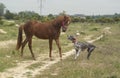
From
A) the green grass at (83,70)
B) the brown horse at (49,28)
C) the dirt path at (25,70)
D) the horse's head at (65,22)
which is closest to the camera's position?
the green grass at (83,70)

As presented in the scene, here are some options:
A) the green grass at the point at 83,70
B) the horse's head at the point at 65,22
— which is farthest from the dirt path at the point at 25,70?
the horse's head at the point at 65,22

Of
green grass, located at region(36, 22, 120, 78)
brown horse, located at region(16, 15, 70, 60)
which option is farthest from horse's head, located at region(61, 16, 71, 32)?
green grass, located at region(36, 22, 120, 78)

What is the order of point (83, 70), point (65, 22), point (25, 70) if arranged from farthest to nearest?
point (65, 22), point (25, 70), point (83, 70)

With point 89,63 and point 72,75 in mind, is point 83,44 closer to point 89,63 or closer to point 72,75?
point 89,63

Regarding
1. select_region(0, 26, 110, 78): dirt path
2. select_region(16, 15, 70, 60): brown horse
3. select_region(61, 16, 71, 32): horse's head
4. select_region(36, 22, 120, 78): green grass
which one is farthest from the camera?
select_region(16, 15, 70, 60): brown horse

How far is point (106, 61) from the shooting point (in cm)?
1628

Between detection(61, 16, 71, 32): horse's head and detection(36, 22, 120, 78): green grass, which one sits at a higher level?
detection(61, 16, 71, 32): horse's head

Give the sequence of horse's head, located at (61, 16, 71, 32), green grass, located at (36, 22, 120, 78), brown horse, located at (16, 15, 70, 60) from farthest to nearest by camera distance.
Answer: brown horse, located at (16, 15, 70, 60), horse's head, located at (61, 16, 71, 32), green grass, located at (36, 22, 120, 78)

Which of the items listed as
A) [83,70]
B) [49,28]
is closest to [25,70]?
[83,70]

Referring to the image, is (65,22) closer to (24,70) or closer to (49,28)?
(49,28)

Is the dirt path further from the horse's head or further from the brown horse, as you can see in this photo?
the horse's head

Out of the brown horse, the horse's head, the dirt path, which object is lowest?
the dirt path

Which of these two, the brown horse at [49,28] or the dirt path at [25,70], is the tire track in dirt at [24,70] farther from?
the brown horse at [49,28]

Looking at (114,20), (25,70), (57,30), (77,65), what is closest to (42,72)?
(25,70)
